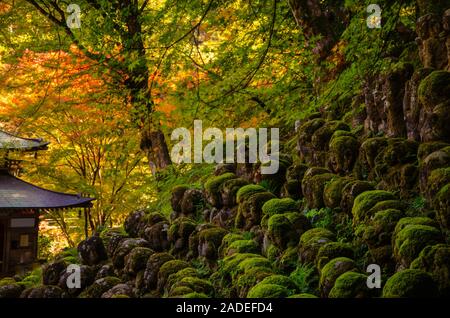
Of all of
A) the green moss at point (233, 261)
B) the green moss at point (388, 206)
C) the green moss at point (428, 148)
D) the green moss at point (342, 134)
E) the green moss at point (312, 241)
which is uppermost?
the green moss at point (342, 134)

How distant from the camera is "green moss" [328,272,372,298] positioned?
6148 millimetres

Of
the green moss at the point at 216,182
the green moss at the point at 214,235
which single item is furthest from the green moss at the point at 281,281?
the green moss at the point at 216,182

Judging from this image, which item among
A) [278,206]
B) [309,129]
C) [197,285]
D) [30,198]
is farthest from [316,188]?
[30,198]

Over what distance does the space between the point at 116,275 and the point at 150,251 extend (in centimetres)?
107

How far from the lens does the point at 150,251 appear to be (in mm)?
10711

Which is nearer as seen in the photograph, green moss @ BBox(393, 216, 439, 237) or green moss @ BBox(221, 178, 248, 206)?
green moss @ BBox(393, 216, 439, 237)

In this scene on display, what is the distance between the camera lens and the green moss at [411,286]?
5.59m

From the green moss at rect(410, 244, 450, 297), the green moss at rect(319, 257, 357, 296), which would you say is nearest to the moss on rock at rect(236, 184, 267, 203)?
the green moss at rect(319, 257, 357, 296)

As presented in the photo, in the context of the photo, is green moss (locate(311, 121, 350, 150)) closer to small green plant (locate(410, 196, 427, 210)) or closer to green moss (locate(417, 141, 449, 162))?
green moss (locate(417, 141, 449, 162))

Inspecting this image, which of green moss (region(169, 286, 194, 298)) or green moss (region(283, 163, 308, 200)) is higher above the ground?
green moss (region(283, 163, 308, 200))

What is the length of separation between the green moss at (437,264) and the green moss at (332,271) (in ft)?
2.95

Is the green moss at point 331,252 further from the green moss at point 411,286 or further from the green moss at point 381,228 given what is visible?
the green moss at point 411,286

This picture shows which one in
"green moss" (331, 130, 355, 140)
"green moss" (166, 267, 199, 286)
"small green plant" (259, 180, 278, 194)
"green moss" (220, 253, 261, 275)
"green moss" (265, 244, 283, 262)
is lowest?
"green moss" (166, 267, 199, 286)

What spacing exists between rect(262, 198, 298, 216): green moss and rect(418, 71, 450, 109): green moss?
2890mm
